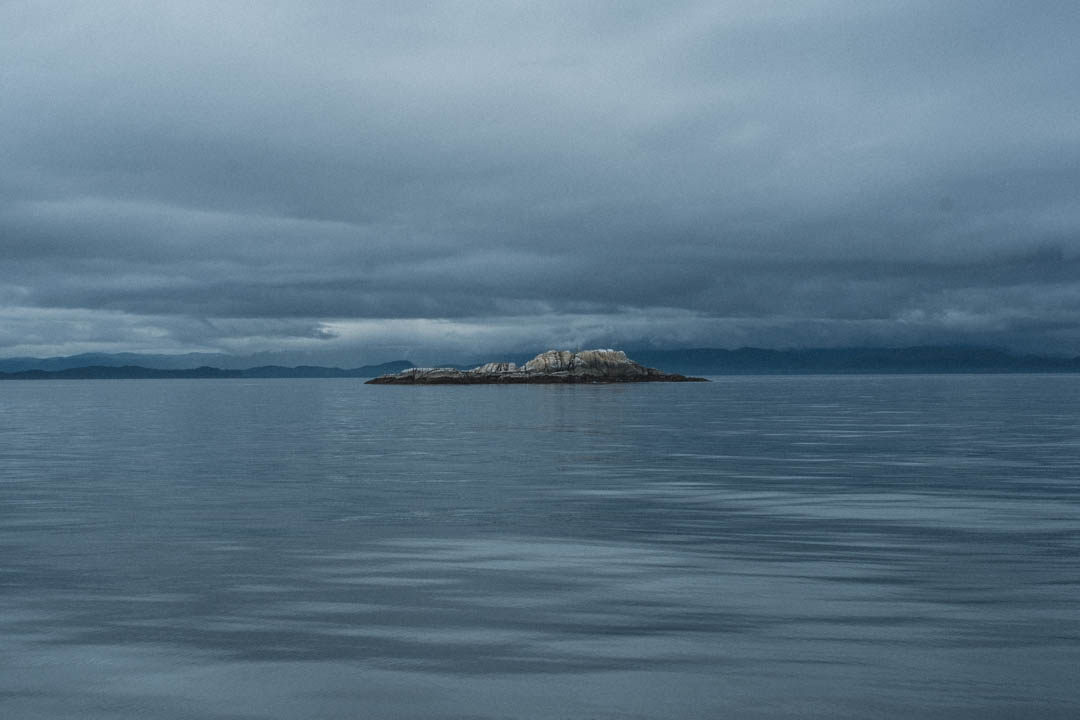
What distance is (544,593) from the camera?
56.9 ft

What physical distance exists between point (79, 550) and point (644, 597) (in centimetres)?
1379

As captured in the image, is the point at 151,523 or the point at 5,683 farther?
the point at 151,523

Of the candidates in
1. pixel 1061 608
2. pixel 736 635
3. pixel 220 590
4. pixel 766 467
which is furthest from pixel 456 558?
pixel 766 467

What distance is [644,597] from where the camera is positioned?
667 inches

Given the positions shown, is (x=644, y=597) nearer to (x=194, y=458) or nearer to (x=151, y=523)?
(x=151, y=523)

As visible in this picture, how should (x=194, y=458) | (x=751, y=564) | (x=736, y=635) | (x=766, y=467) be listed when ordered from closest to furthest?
(x=736, y=635) < (x=751, y=564) < (x=766, y=467) < (x=194, y=458)

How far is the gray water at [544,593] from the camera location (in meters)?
11.9

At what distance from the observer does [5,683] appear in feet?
40.4

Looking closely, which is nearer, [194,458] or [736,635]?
[736,635]

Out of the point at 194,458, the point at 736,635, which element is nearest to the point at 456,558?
the point at 736,635

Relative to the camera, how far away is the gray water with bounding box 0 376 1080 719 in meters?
11.9

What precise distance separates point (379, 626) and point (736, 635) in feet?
18.5

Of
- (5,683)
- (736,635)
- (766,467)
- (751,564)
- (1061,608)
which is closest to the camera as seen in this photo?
(5,683)

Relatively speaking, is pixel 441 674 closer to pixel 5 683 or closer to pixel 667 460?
pixel 5 683
